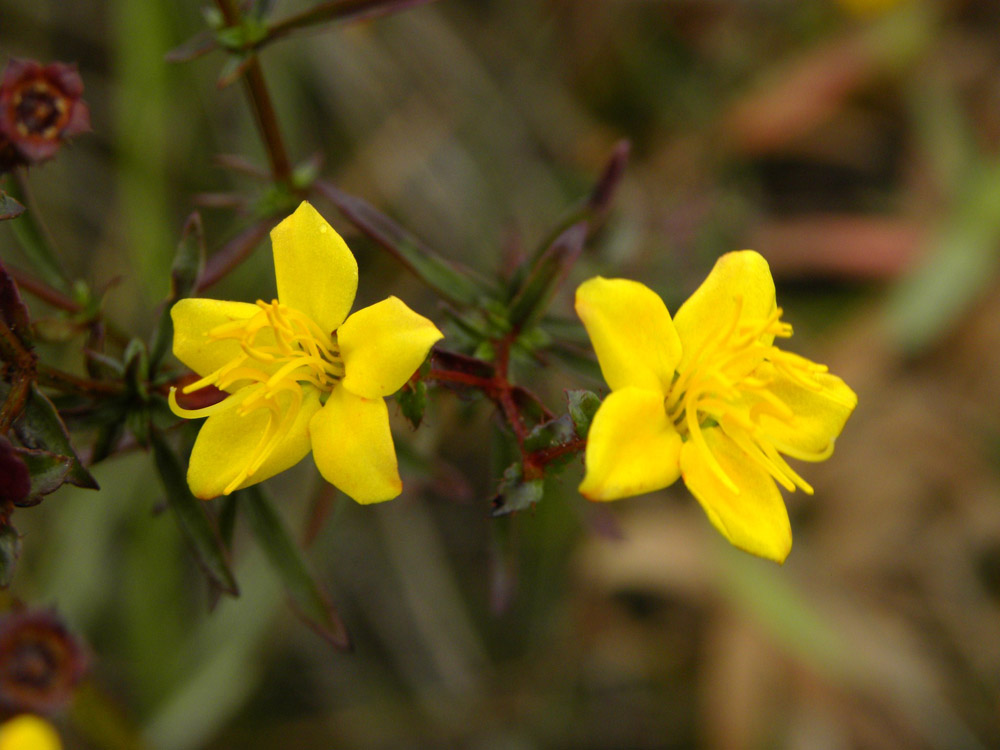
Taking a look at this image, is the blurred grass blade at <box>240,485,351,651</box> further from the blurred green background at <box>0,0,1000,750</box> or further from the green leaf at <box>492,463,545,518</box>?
the blurred green background at <box>0,0,1000,750</box>

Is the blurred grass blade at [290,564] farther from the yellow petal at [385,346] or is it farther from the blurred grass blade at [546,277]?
the blurred grass blade at [546,277]

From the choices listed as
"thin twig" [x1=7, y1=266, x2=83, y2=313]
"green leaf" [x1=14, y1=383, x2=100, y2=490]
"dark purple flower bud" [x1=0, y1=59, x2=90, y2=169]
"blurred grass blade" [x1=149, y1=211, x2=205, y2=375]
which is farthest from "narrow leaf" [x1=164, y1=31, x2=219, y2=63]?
"green leaf" [x1=14, y1=383, x2=100, y2=490]

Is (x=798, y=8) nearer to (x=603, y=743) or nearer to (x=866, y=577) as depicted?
(x=866, y=577)

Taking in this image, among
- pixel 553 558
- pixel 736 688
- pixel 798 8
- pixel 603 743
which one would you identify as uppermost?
pixel 798 8

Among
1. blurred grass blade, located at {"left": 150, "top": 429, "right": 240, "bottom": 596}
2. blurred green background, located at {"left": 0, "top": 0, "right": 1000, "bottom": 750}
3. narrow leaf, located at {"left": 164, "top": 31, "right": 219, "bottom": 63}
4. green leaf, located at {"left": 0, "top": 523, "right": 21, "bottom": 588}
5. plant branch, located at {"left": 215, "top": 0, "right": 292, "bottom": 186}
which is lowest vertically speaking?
blurred green background, located at {"left": 0, "top": 0, "right": 1000, "bottom": 750}

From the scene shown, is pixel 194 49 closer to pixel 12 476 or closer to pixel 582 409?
pixel 12 476

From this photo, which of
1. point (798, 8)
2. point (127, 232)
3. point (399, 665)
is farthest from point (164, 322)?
point (798, 8)

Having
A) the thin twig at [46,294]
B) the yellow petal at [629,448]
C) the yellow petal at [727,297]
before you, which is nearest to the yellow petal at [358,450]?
the yellow petal at [629,448]
